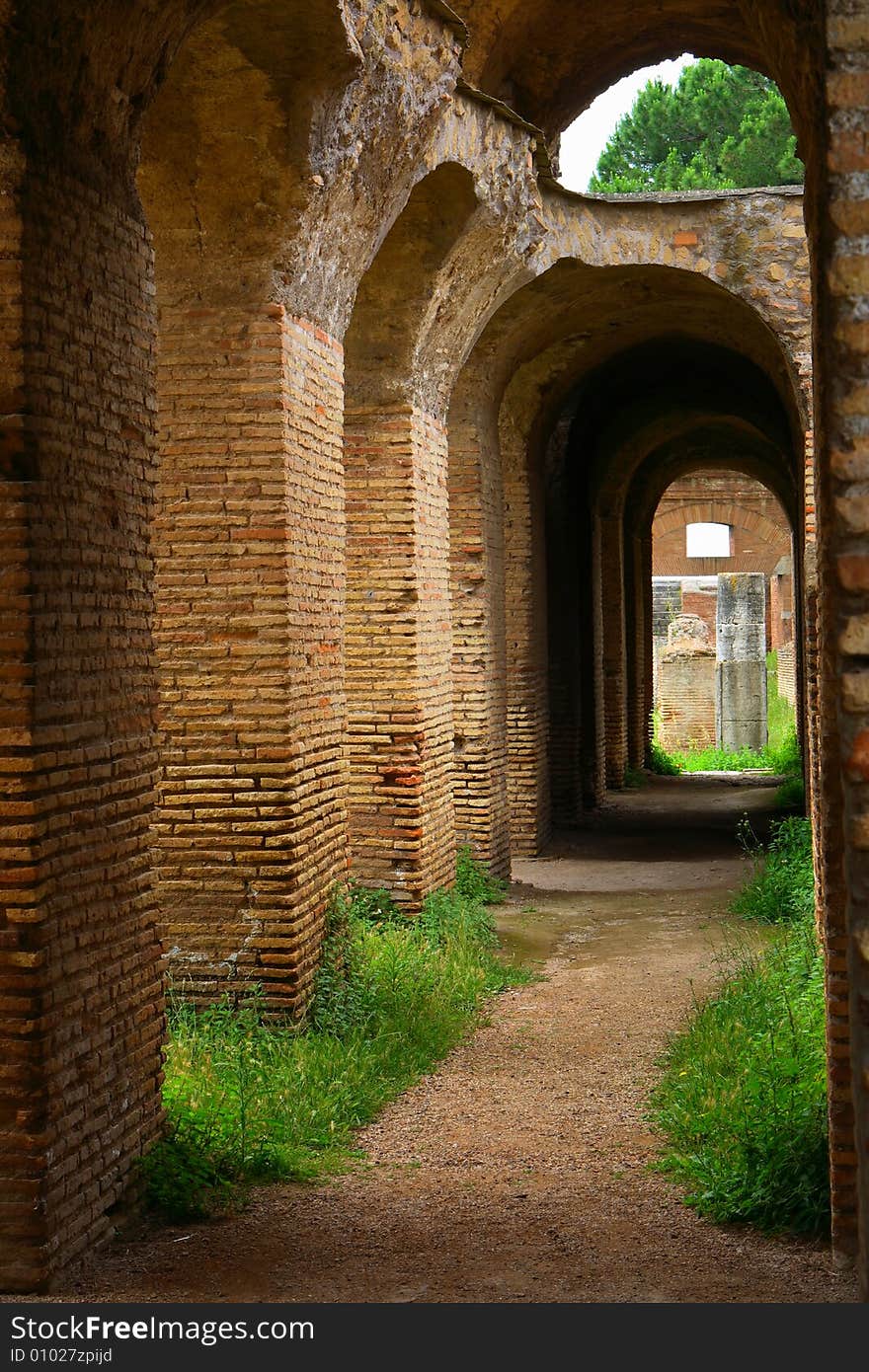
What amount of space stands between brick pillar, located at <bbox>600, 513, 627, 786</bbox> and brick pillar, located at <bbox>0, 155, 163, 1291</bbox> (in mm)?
14356

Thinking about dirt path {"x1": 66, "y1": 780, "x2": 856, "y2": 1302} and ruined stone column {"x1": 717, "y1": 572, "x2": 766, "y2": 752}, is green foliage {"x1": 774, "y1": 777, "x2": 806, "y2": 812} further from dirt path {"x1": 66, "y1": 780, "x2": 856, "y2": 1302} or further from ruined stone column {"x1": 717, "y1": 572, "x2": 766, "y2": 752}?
dirt path {"x1": 66, "y1": 780, "x2": 856, "y2": 1302}

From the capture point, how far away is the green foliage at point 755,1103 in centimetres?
504

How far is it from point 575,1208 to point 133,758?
2280 millimetres

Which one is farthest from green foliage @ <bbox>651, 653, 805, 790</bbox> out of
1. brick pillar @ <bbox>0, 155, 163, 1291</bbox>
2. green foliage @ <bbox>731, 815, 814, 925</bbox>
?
brick pillar @ <bbox>0, 155, 163, 1291</bbox>

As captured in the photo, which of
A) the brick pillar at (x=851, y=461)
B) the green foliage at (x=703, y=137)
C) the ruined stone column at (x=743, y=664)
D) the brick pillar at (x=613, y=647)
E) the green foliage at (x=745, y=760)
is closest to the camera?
the brick pillar at (x=851, y=461)

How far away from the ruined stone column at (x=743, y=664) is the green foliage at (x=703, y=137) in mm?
7741

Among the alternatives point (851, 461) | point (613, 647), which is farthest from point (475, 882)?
point (613, 647)

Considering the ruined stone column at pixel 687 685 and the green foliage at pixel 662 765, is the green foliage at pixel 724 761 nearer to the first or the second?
the green foliage at pixel 662 765

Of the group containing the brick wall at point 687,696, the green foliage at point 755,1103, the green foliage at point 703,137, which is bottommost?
the green foliage at point 755,1103

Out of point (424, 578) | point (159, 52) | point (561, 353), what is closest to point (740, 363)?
point (561, 353)

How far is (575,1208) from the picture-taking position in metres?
5.34

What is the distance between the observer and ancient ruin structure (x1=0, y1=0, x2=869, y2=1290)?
4387 mm

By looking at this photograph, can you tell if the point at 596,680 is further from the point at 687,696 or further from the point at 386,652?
the point at 687,696

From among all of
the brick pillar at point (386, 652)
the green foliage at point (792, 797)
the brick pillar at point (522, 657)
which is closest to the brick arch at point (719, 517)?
the green foliage at point (792, 797)
